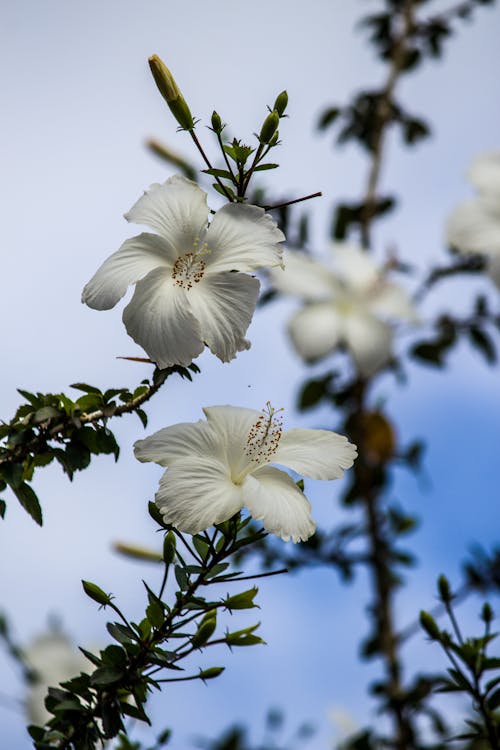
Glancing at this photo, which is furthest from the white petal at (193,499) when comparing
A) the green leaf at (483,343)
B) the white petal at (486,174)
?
the green leaf at (483,343)

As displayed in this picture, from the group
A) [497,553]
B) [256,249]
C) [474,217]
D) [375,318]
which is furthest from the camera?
[375,318]

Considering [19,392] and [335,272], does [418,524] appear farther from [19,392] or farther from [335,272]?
[19,392]

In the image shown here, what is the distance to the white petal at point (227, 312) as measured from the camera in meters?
0.55

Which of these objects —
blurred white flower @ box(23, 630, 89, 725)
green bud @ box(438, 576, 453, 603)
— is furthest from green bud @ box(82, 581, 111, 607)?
blurred white flower @ box(23, 630, 89, 725)

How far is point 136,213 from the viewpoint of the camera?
1.92 ft

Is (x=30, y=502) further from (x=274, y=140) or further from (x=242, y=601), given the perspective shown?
(x=274, y=140)

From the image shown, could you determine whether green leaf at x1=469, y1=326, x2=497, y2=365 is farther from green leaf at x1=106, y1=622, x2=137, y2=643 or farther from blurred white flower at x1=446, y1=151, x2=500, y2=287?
green leaf at x1=106, y1=622, x2=137, y2=643

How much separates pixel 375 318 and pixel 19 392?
0.97 metres

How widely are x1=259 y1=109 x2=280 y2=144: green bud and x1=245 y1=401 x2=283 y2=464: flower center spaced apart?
0.63ft

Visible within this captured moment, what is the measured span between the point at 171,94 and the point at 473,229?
2.22ft

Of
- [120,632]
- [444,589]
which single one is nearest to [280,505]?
[120,632]

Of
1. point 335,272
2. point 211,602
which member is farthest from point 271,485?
point 335,272

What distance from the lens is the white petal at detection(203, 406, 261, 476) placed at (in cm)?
59

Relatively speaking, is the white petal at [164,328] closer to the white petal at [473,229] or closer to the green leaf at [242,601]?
the green leaf at [242,601]
